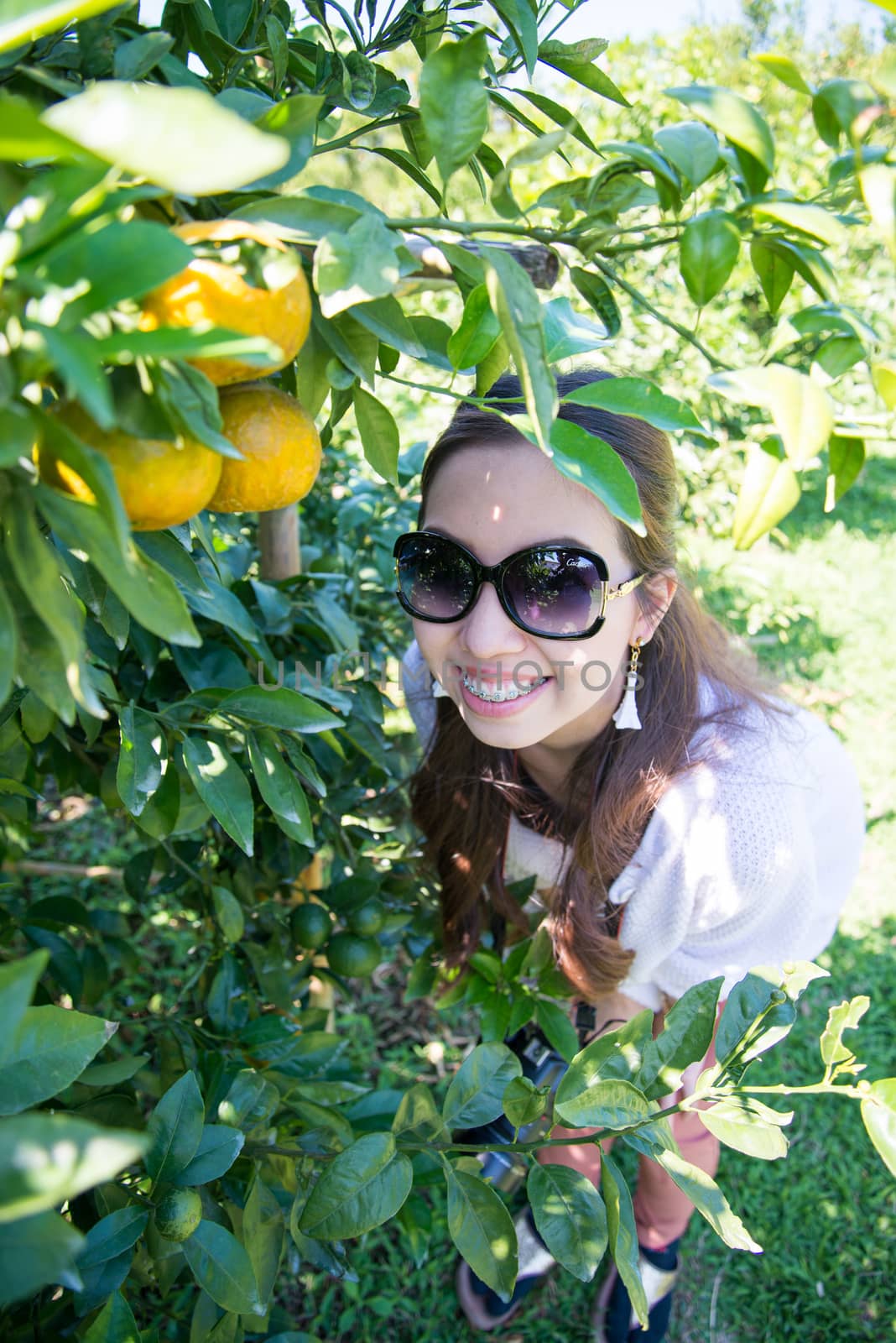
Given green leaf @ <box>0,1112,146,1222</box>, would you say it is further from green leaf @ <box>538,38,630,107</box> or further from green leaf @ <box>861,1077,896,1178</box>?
green leaf @ <box>538,38,630,107</box>

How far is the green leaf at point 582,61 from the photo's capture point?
828mm

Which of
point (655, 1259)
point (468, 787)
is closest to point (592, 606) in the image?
→ point (468, 787)

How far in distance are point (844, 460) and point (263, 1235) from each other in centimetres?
84

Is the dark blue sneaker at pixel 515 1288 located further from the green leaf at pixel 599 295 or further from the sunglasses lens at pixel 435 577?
the green leaf at pixel 599 295

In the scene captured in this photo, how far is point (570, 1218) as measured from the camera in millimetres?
798

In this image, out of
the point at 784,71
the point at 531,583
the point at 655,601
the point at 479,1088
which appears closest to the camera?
the point at 784,71

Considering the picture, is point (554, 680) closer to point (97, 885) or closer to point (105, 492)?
point (105, 492)

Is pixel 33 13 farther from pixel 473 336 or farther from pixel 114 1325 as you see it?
pixel 114 1325

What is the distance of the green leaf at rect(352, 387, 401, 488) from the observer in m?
0.79

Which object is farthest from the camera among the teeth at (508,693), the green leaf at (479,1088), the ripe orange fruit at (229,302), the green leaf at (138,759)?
the teeth at (508,693)

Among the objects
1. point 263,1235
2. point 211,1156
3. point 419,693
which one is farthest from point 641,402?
point 419,693

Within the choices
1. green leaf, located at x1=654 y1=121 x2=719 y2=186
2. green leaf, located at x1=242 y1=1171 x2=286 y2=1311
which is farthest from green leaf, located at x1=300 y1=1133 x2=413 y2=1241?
green leaf, located at x1=654 y1=121 x2=719 y2=186

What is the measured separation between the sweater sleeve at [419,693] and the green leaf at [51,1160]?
141 cm

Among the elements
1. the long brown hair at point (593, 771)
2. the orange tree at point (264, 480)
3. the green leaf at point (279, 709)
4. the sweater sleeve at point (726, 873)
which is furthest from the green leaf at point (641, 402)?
the sweater sleeve at point (726, 873)
